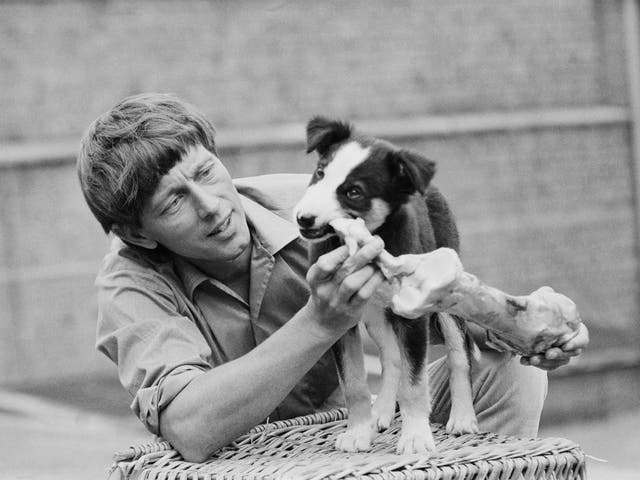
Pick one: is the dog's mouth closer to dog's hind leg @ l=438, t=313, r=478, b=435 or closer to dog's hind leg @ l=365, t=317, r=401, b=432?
dog's hind leg @ l=365, t=317, r=401, b=432

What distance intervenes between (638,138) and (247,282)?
240 inches

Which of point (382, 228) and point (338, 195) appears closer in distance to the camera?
point (338, 195)

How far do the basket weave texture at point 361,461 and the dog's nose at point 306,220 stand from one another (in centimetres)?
51

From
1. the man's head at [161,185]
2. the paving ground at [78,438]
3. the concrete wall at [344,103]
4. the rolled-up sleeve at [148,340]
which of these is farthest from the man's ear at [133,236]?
the concrete wall at [344,103]

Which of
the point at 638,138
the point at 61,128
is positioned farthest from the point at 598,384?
the point at 61,128

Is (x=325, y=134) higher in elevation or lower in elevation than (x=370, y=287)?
higher

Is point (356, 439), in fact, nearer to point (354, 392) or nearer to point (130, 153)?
point (354, 392)

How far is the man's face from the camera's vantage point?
2.78 metres

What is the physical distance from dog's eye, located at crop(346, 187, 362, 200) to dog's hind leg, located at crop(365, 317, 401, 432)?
1.27 feet

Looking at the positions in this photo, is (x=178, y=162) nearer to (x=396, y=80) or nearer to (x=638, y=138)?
(x=396, y=80)

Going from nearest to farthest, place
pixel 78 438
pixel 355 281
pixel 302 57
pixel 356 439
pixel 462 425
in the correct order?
pixel 355 281
pixel 356 439
pixel 462 425
pixel 78 438
pixel 302 57

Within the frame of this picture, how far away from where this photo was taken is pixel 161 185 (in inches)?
110

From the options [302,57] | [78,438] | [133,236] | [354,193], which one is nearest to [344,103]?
[302,57]

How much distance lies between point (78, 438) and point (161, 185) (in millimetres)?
4247
